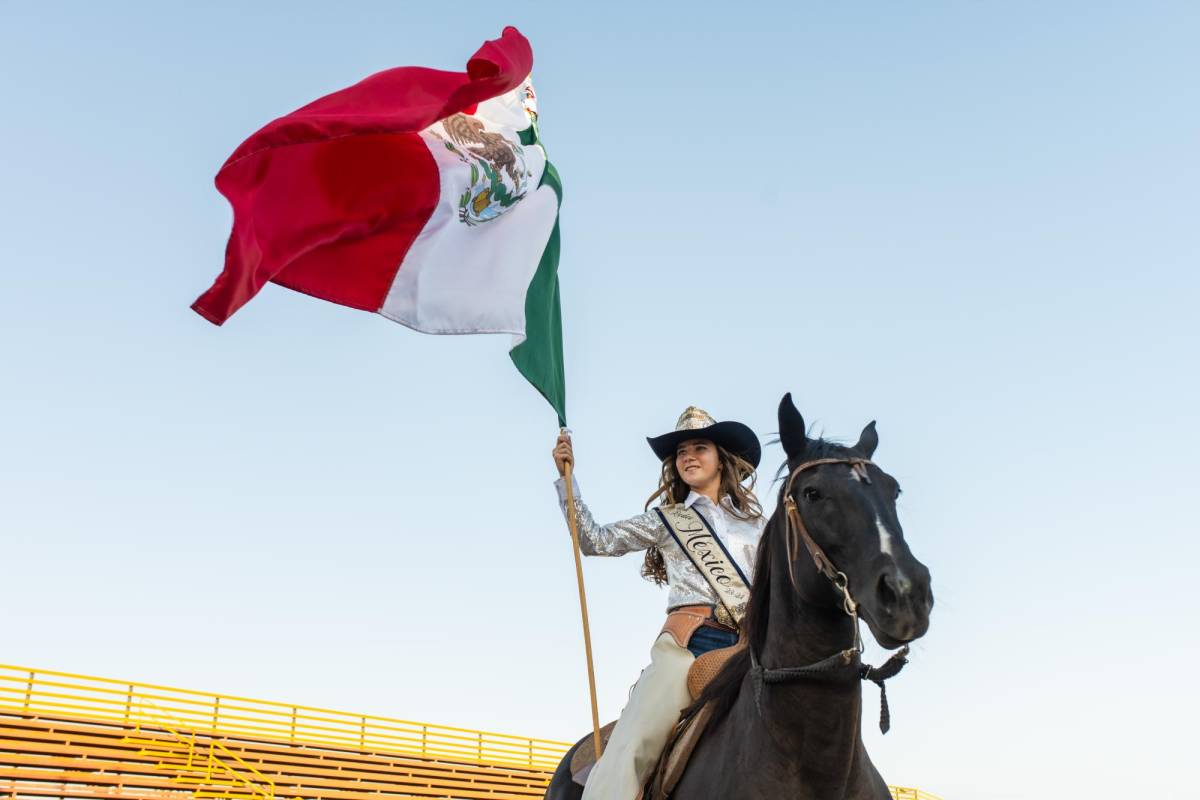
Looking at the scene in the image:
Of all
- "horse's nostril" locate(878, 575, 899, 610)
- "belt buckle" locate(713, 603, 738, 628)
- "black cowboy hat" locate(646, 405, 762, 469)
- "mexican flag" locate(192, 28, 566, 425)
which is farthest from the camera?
"black cowboy hat" locate(646, 405, 762, 469)

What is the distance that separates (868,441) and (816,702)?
Answer: 86 cm

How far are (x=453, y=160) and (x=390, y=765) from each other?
58.6ft

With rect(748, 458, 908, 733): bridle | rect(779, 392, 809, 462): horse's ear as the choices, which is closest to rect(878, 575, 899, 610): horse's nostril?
rect(748, 458, 908, 733): bridle

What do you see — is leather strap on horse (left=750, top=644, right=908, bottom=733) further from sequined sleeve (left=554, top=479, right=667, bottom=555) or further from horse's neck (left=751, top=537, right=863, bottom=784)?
sequined sleeve (left=554, top=479, right=667, bottom=555)

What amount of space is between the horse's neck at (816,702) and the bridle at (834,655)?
3 centimetres

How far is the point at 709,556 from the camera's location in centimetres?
463

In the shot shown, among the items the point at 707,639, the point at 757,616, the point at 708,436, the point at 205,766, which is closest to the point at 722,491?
the point at 708,436

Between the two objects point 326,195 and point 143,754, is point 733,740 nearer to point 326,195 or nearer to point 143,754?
point 326,195

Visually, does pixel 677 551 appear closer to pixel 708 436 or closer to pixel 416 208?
pixel 708 436

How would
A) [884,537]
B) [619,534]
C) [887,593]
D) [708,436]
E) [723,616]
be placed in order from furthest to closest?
[708,436] → [619,534] → [723,616] → [884,537] → [887,593]

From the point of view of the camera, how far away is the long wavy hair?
4973mm

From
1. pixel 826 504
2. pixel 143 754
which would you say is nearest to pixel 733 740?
pixel 826 504

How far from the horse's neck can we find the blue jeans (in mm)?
941

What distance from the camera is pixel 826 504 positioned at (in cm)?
336
